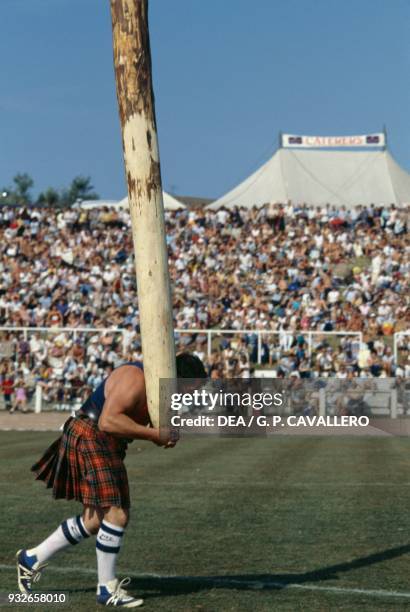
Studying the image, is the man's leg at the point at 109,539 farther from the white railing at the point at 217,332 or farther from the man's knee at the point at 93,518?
the white railing at the point at 217,332

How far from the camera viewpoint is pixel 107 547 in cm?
557

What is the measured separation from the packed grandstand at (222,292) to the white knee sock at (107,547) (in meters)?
→ 17.9

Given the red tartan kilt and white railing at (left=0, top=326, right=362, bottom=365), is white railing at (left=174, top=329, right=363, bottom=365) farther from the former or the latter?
the red tartan kilt

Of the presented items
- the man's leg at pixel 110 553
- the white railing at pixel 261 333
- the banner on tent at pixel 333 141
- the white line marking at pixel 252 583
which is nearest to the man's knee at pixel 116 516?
the man's leg at pixel 110 553

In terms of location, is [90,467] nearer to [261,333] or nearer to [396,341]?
[396,341]

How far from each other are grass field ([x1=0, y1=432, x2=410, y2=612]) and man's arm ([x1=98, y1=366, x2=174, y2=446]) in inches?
33.1

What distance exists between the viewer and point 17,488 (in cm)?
1051

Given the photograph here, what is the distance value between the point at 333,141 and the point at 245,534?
33398 millimetres

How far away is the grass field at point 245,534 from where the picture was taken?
5871 mm

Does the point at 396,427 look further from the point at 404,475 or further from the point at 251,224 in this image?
the point at 251,224

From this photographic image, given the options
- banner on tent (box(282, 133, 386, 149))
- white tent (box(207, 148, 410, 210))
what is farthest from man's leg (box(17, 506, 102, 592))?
banner on tent (box(282, 133, 386, 149))

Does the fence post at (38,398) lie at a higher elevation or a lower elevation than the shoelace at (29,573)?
lower

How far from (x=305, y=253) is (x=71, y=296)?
20.9 ft

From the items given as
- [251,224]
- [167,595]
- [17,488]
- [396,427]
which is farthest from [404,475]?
[251,224]
